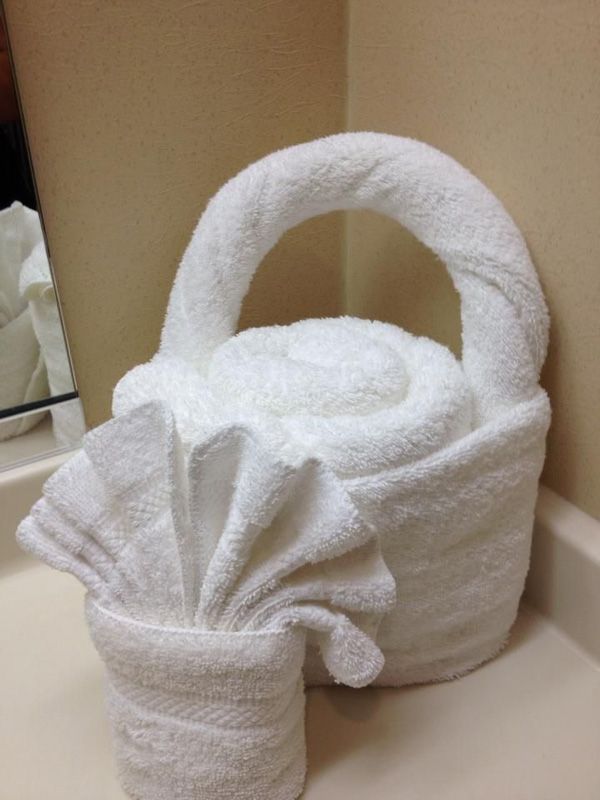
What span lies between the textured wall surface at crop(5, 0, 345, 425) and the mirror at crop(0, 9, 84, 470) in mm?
11

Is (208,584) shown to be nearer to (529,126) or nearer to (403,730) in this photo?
(403,730)

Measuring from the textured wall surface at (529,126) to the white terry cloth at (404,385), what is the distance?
1.2 inches

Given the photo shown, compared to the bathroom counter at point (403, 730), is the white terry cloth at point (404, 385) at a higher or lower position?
higher

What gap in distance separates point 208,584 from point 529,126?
1.33 feet

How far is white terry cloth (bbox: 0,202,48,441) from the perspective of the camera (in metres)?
0.62

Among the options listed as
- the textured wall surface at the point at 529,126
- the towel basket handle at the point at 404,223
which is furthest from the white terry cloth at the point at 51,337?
the textured wall surface at the point at 529,126

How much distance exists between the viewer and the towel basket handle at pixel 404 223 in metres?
0.54

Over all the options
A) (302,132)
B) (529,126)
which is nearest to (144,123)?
(302,132)

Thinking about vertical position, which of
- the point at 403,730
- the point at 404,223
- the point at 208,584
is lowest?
the point at 403,730

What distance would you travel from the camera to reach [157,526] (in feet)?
1.50

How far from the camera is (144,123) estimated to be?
2.09ft

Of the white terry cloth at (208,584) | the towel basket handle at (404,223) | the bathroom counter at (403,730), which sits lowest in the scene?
the bathroom counter at (403,730)

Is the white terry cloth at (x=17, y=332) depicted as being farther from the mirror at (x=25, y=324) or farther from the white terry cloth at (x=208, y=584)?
the white terry cloth at (x=208, y=584)

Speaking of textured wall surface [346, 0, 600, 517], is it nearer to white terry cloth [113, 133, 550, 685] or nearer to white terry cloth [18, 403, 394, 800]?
white terry cloth [113, 133, 550, 685]
